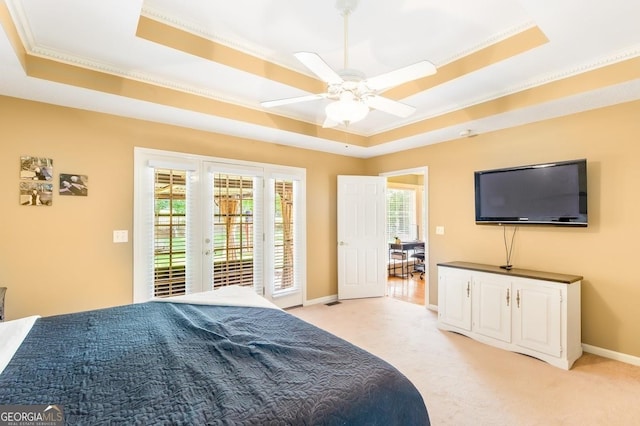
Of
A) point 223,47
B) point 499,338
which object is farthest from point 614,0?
point 499,338

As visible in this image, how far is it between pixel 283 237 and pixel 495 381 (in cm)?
295

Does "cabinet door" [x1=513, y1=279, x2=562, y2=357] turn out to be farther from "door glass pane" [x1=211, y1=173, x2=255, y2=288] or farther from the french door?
"door glass pane" [x1=211, y1=173, x2=255, y2=288]

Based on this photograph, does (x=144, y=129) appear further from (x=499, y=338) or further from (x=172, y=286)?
(x=499, y=338)

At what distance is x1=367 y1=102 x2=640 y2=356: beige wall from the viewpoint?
110 inches

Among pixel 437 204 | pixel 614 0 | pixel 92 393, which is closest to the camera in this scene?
pixel 92 393

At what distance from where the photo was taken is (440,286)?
12.3 ft

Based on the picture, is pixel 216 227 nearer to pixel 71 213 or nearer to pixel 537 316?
pixel 71 213

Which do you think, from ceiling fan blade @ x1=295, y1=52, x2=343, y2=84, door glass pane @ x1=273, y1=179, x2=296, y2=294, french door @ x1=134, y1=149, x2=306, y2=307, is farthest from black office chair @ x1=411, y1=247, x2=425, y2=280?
ceiling fan blade @ x1=295, y1=52, x2=343, y2=84

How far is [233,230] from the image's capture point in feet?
13.0

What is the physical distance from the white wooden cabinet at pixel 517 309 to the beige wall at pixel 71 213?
3.59 meters

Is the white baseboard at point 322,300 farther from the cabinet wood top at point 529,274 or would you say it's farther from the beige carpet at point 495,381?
the cabinet wood top at point 529,274

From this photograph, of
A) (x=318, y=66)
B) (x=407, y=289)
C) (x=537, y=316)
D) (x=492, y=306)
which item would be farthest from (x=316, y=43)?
(x=407, y=289)

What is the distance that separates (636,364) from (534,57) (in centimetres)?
287

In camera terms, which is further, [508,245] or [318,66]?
[508,245]
